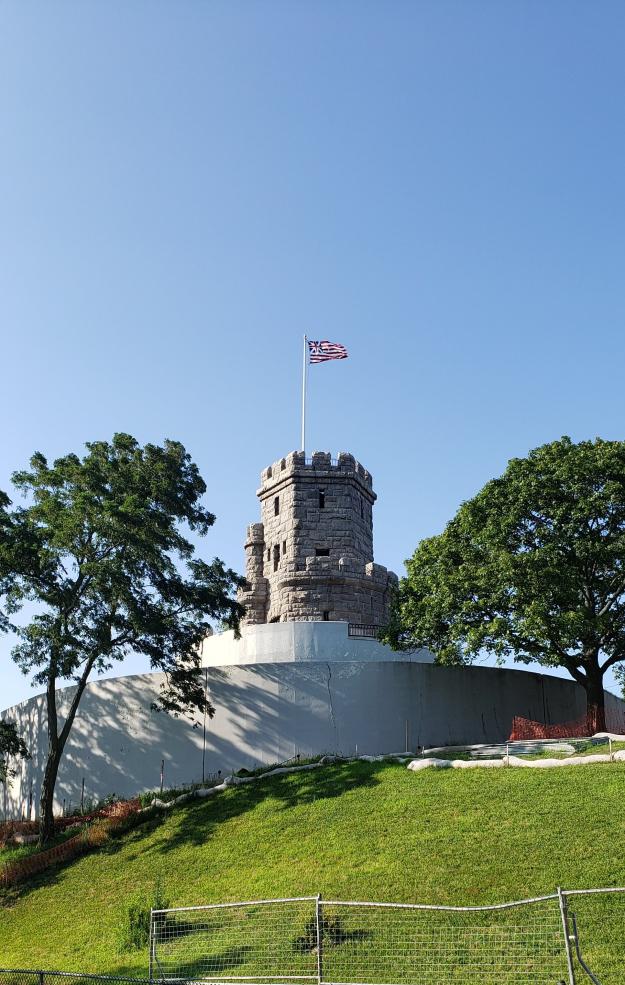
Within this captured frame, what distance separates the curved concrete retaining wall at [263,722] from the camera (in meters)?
28.8

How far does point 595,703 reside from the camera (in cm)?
2972

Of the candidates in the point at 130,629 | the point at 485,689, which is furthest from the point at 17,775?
the point at 485,689

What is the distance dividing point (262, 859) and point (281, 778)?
6.21 metres

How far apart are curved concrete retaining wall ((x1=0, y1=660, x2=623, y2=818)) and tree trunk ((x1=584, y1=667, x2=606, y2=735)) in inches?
145

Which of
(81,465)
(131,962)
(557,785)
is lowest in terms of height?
(131,962)

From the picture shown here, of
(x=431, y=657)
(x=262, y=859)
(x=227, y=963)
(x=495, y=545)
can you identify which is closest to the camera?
(x=227, y=963)

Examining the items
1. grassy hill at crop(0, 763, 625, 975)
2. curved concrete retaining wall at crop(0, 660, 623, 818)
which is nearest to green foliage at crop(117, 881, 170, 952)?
grassy hill at crop(0, 763, 625, 975)

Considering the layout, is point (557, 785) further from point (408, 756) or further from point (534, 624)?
point (534, 624)

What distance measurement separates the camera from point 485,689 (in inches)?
1275

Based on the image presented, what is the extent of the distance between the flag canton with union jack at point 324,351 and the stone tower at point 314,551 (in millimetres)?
4558

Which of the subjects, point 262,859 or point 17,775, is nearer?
point 262,859

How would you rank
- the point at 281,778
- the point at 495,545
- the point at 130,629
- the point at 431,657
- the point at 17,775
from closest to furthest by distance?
1. the point at 281,778
2. the point at 130,629
3. the point at 495,545
4. the point at 17,775
5. the point at 431,657

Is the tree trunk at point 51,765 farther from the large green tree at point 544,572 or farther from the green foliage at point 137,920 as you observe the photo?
the large green tree at point 544,572

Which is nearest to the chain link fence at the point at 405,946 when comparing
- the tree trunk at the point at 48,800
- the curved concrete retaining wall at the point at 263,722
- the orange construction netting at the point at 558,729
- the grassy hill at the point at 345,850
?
the grassy hill at the point at 345,850
